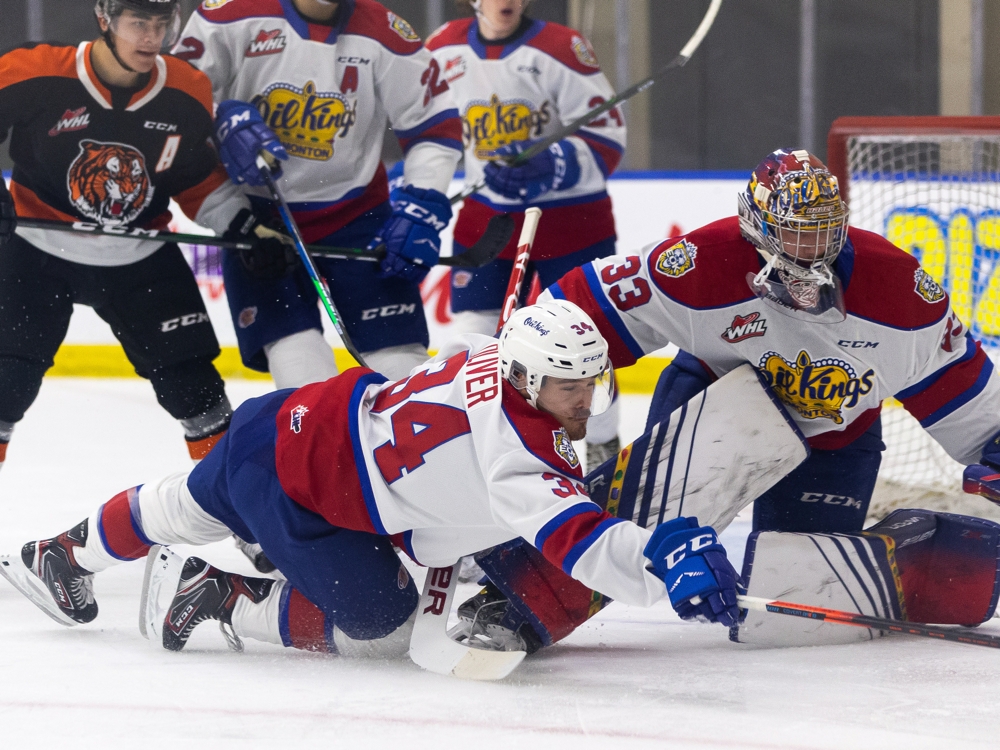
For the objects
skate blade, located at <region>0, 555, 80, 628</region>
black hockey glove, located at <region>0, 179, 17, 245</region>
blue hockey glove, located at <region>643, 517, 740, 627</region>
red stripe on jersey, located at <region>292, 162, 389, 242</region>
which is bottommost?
skate blade, located at <region>0, 555, 80, 628</region>

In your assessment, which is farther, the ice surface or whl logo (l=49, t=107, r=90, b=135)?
whl logo (l=49, t=107, r=90, b=135)

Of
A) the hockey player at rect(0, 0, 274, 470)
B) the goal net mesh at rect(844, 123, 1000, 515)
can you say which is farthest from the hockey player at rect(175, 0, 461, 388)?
the goal net mesh at rect(844, 123, 1000, 515)

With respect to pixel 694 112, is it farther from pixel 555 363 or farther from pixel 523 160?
pixel 555 363

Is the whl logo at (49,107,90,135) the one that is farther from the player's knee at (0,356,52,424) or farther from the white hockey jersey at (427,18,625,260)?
the white hockey jersey at (427,18,625,260)

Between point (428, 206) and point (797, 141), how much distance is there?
3072 mm

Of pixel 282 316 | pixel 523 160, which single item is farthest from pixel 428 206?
pixel 523 160

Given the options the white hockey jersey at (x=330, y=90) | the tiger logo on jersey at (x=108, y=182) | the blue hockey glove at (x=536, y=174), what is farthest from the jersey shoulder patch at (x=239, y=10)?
the blue hockey glove at (x=536, y=174)

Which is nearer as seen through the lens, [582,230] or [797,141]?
[582,230]

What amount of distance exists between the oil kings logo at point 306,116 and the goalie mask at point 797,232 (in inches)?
41.0

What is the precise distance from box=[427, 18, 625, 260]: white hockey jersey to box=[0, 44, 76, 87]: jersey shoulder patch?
133 cm

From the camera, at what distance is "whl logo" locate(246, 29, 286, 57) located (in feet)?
9.39

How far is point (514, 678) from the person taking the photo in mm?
2092

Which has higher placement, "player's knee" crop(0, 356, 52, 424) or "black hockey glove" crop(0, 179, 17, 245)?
"black hockey glove" crop(0, 179, 17, 245)

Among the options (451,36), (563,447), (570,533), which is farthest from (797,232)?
(451,36)
